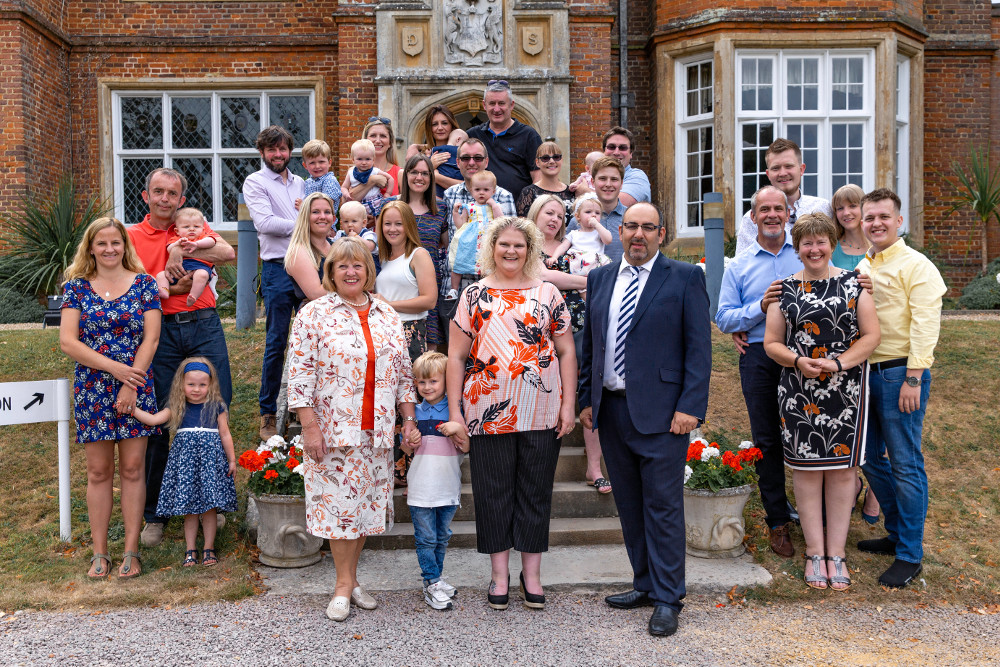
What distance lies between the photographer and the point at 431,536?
4.20 m

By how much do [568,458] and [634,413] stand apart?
5.39ft

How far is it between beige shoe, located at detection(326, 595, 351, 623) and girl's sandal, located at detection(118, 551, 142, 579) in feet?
3.93

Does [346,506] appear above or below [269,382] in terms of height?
below

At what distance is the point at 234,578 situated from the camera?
4.46 m

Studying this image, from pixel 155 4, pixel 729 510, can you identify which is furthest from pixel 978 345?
pixel 155 4

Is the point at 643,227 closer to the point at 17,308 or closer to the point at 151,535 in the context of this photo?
the point at 151,535

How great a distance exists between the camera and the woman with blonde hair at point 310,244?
5.03m

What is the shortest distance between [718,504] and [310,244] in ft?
9.54

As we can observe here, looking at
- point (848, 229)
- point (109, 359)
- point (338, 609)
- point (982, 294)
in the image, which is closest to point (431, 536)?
point (338, 609)

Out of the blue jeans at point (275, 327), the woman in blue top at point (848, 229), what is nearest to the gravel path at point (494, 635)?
the blue jeans at point (275, 327)

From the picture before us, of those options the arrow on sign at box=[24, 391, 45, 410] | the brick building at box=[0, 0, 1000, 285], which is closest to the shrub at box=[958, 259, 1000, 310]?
the brick building at box=[0, 0, 1000, 285]

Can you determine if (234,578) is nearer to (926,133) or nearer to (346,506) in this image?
(346,506)

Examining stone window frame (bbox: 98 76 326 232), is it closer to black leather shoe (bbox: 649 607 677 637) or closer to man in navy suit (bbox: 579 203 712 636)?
man in navy suit (bbox: 579 203 712 636)

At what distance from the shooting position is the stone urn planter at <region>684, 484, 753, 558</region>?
4754 mm
